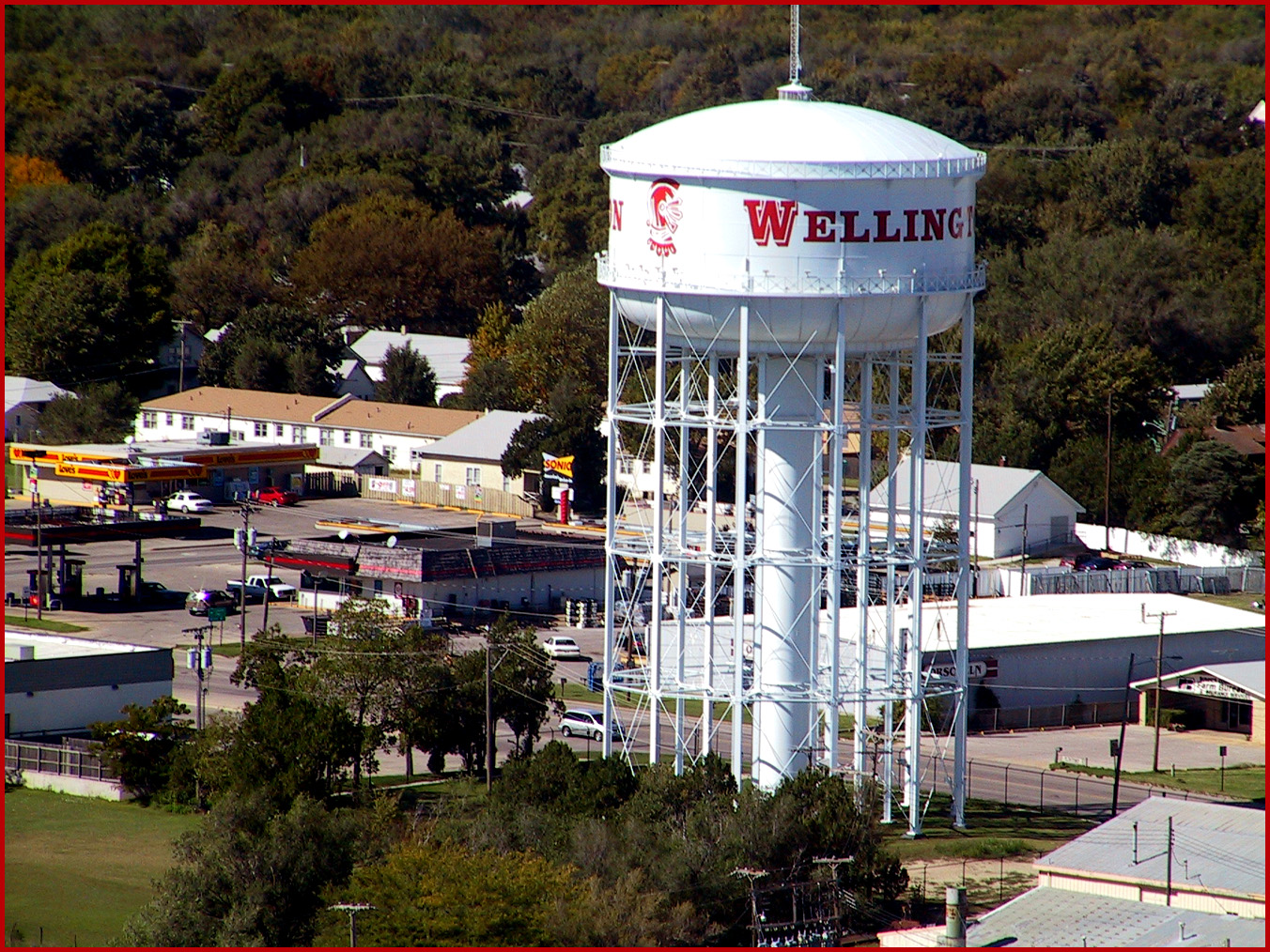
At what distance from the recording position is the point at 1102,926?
4494 centimetres

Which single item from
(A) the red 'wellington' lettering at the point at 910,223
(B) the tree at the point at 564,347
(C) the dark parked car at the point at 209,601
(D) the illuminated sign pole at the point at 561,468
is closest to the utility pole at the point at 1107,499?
(D) the illuminated sign pole at the point at 561,468

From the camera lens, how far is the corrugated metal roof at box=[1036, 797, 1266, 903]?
47.2 meters

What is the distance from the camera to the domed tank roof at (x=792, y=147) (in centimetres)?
5575

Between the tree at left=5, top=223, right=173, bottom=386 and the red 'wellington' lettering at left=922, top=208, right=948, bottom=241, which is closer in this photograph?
the red 'wellington' lettering at left=922, top=208, right=948, bottom=241

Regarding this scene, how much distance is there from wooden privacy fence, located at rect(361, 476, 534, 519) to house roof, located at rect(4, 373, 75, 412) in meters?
23.5

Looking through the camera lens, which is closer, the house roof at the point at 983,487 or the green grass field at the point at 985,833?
the green grass field at the point at 985,833

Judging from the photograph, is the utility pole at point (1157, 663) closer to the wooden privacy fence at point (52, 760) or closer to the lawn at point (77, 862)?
the lawn at point (77, 862)

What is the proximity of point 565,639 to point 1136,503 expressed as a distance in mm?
Result: 35444

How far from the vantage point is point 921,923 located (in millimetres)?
49812

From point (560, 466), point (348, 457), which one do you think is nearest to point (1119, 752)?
point (560, 466)

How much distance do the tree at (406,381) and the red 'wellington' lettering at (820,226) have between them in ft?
264

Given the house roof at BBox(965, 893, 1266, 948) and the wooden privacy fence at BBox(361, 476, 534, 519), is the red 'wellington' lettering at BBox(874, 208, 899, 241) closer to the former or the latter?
the house roof at BBox(965, 893, 1266, 948)

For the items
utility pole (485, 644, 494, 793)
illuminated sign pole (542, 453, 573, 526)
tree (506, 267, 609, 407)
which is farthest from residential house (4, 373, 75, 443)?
utility pole (485, 644, 494, 793)

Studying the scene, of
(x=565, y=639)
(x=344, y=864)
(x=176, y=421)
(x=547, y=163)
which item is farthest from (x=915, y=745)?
(x=547, y=163)
